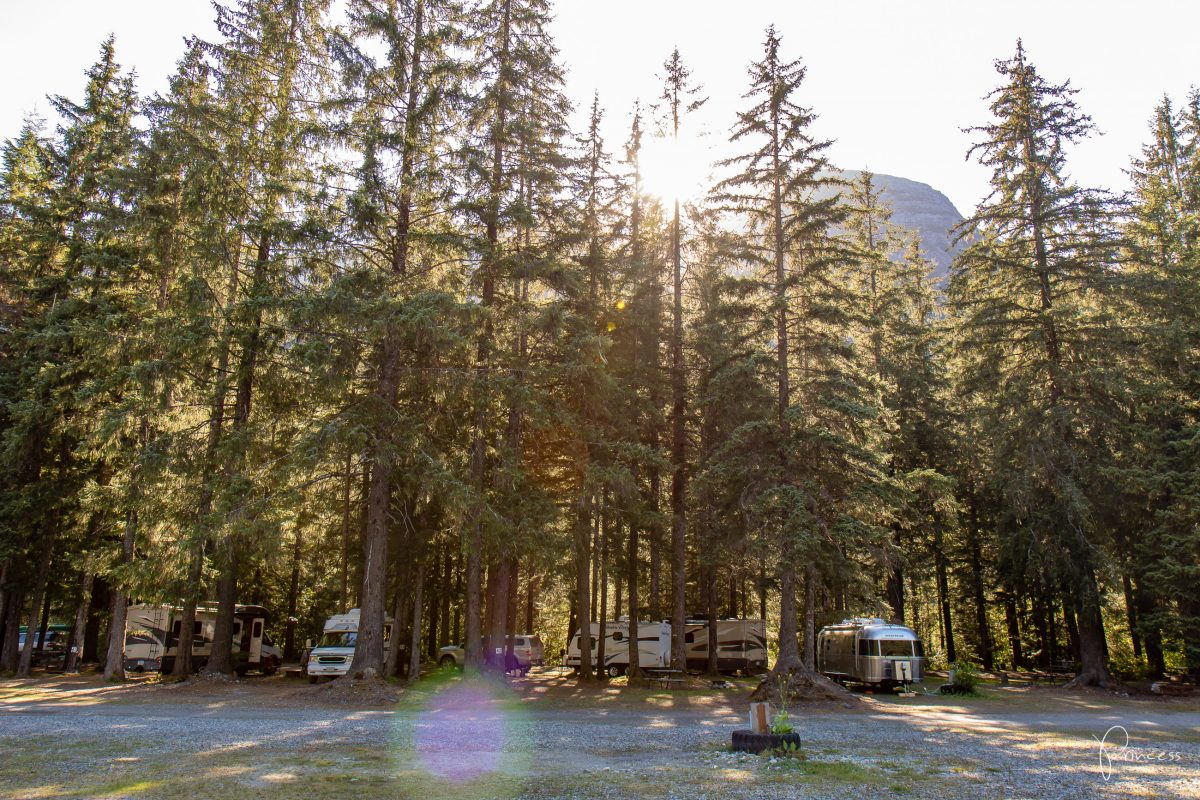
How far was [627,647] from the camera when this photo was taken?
96.7 ft

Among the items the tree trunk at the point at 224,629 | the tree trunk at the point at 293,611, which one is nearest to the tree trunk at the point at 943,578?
the tree trunk at the point at 224,629

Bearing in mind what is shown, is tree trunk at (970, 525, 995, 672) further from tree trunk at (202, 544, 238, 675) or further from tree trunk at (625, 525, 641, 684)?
tree trunk at (202, 544, 238, 675)

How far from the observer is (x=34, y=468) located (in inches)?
967

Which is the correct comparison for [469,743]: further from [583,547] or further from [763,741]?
[583,547]

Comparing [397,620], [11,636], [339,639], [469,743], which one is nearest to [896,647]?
[397,620]

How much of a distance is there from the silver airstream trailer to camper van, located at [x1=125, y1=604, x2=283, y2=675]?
2116 centimetres

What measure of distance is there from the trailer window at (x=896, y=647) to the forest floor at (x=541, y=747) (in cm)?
476

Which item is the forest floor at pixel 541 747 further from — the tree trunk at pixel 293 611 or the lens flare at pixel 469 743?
the tree trunk at pixel 293 611

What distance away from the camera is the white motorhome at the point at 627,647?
94.0 ft

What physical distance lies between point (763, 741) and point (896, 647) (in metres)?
16.3

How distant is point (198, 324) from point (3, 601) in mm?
14834

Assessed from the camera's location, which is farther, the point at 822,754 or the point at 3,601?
the point at 3,601

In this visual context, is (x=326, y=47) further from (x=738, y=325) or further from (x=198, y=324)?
(x=738, y=325)

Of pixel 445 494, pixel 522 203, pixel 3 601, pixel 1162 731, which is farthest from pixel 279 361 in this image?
pixel 1162 731
